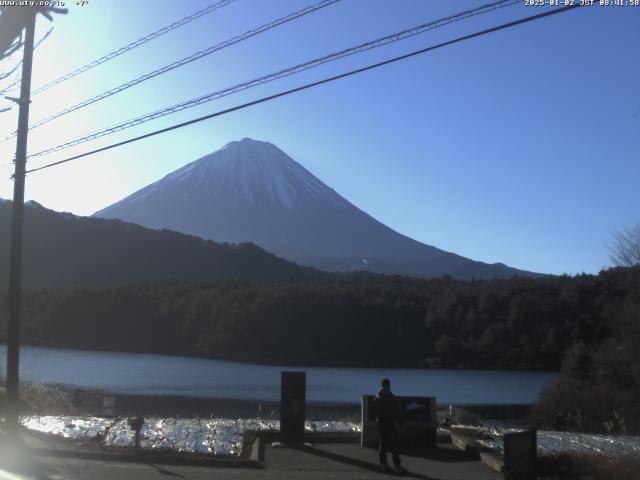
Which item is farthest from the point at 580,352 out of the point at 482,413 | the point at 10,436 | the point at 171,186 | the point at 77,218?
the point at 171,186

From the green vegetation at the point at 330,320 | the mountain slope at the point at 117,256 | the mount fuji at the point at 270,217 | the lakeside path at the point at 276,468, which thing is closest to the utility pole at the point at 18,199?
the lakeside path at the point at 276,468

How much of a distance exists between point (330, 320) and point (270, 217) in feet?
305

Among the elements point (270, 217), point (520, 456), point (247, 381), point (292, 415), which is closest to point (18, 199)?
point (292, 415)

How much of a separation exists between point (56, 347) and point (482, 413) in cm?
4917

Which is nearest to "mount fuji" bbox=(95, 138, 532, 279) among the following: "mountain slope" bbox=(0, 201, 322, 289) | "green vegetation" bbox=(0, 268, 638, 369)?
"mountain slope" bbox=(0, 201, 322, 289)

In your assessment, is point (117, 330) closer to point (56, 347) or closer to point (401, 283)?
point (56, 347)

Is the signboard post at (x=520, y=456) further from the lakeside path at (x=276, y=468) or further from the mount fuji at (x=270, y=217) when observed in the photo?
the mount fuji at (x=270, y=217)

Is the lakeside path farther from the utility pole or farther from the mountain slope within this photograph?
the mountain slope

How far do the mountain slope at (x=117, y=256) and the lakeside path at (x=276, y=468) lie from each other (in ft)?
234

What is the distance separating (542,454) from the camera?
14070 mm

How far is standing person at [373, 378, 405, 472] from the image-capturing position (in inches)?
520

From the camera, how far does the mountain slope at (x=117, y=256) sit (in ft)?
305

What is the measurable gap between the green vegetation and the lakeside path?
1768 inches

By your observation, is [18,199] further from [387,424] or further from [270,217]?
[270,217]
